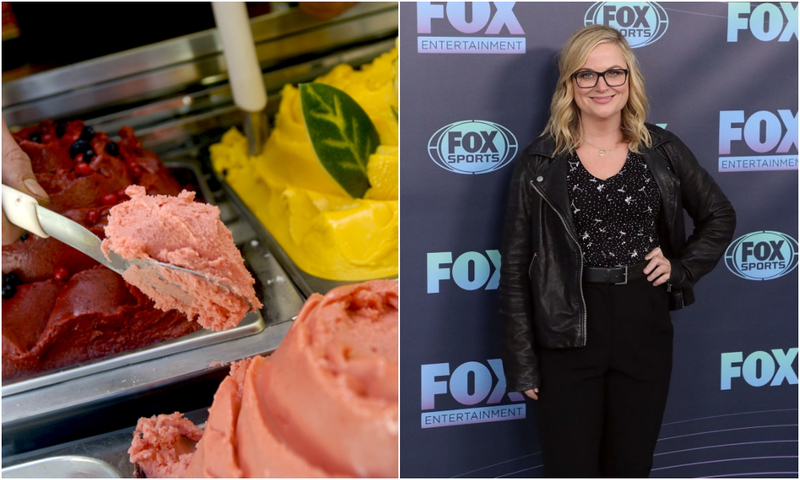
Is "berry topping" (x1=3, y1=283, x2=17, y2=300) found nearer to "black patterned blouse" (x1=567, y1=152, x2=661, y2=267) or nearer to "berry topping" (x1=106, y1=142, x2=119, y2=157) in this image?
"berry topping" (x1=106, y1=142, x2=119, y2=157)

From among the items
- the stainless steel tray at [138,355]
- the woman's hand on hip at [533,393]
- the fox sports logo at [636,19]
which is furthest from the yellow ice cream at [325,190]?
the fox sports logo at [636,19]

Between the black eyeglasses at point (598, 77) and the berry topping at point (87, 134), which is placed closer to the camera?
the black eyeglasses at point (598, 77)

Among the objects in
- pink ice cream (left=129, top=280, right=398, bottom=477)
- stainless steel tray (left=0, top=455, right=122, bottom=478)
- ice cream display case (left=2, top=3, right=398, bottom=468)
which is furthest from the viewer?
ice cream display case (left=2, top=3, right=398, bottom=468)

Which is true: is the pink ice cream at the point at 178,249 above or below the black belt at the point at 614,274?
above

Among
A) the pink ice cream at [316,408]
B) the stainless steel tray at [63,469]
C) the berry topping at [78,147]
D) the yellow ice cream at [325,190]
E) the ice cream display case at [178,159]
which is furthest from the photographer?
the yellow ice cream at [325,190]

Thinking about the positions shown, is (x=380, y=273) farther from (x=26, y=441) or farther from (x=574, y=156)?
(x=26, y=441)

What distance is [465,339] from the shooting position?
1.33m

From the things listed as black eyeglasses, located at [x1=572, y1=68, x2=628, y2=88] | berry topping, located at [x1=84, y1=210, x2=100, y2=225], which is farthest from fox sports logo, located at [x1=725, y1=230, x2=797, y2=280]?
berry topping, located at [x1=84, y1=210, x2=100, y2=225]

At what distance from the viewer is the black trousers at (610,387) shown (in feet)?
4.08

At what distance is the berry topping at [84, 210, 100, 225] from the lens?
1323 mm

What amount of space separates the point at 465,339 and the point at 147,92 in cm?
122

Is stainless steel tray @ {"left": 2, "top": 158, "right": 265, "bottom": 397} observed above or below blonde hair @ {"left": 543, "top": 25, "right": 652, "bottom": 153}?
below

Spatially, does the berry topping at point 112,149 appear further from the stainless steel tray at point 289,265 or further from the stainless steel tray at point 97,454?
the stainless steel tray at point 97,454

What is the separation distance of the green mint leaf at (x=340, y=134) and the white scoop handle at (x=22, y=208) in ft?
2.01
